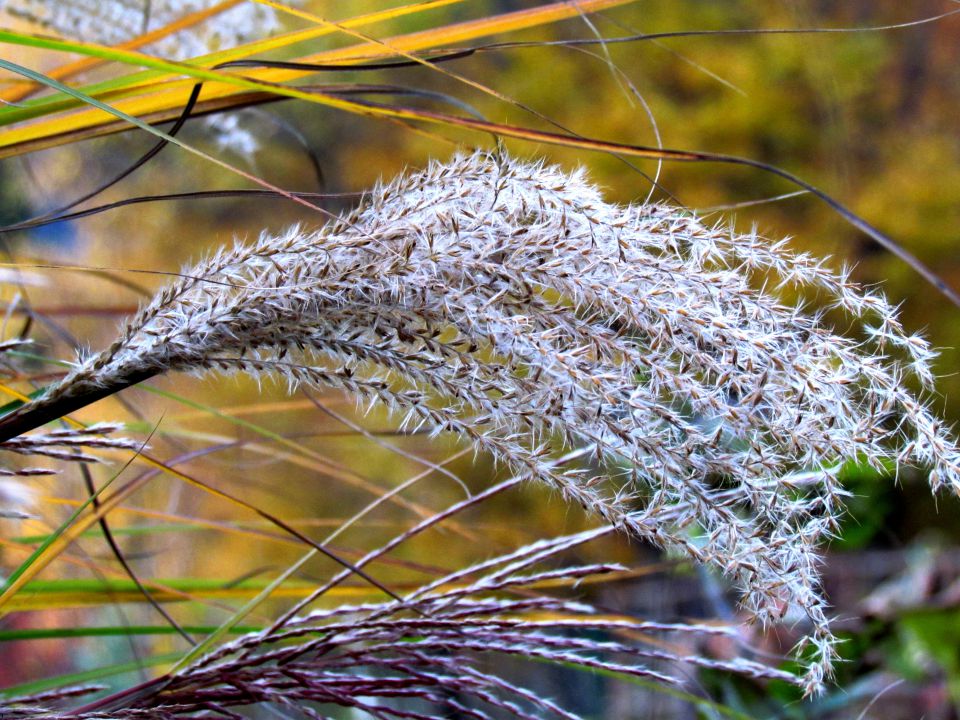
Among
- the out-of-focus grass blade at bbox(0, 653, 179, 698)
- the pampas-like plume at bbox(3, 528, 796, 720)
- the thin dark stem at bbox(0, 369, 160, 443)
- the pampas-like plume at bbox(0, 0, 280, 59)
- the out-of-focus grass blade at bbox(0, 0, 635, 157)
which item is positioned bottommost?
the pampas-like plume at bbox(3, 528, 796, 720)

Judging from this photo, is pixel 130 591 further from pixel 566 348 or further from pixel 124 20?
pixel 124 20

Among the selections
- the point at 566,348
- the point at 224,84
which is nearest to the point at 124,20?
the point at 224,84

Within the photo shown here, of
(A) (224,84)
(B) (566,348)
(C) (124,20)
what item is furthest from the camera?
(C) (124,20)

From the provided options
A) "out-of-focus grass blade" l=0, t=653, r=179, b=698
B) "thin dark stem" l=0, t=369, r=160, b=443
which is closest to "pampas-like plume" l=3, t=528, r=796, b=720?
"out-of-focus grass blade" l=0, t=653, r=179, b=698

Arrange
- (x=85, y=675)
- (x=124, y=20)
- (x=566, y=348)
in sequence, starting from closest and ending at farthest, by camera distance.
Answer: (x=566, y=348) < (x=85, y=675) < (x=124, y=20)

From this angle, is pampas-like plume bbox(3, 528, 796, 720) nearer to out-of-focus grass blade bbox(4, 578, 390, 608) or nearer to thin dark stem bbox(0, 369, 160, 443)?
out-of-focus grass blade bbox(4, 578, 390, 608)

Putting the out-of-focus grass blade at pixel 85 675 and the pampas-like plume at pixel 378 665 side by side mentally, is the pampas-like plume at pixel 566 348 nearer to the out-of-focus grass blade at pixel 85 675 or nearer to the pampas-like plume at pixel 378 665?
the pampas-like plume at pixel 378 665

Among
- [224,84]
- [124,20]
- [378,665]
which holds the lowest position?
[378,665]

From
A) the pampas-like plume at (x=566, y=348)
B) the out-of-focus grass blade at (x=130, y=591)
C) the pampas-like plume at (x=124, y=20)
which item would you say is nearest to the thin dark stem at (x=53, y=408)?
the pampas-like plume at (x=566, y=348)

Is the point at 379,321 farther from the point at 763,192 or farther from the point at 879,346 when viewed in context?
the point at 763,192
